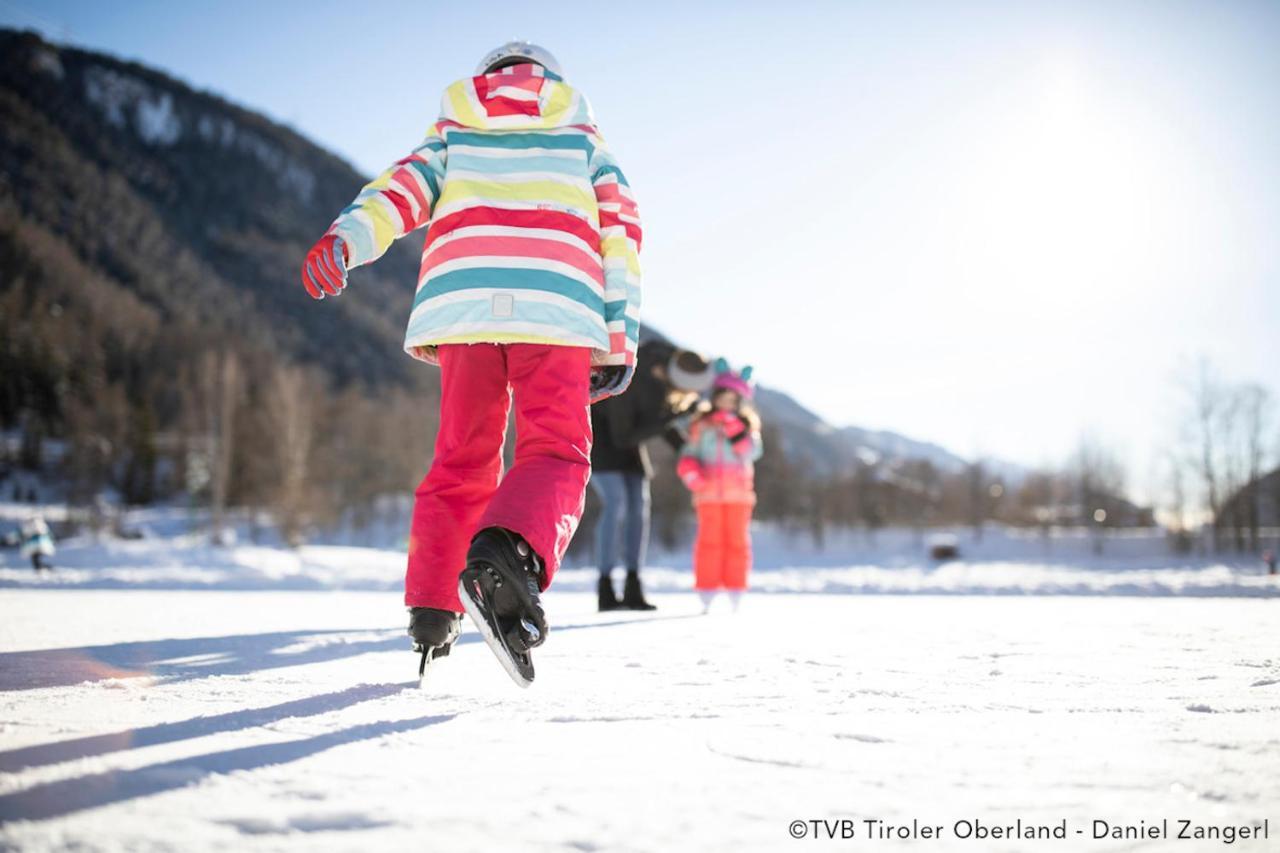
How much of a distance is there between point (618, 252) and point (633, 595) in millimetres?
3168

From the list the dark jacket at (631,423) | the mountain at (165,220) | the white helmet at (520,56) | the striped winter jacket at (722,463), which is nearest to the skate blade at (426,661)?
the white helmet at (520,56)

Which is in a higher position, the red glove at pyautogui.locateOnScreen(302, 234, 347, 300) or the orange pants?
the red glove at pyautogui.locateOnScreen(302, 234, 347, 300)

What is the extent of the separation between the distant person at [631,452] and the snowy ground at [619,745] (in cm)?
240

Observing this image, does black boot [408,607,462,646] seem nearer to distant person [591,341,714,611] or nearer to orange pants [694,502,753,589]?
distant person [591,341,714,611]

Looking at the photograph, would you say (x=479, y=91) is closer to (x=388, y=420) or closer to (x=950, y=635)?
(x=950, y=635)

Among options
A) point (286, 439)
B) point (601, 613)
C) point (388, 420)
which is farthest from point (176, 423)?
point (601, 613)

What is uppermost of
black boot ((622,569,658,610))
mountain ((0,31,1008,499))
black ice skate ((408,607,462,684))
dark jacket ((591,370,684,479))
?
mountain ((0,31,1008,499))

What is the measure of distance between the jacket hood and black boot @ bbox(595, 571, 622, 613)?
3232 millimetres

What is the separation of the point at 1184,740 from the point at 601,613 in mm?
3513

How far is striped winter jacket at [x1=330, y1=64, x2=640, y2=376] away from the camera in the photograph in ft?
6.66

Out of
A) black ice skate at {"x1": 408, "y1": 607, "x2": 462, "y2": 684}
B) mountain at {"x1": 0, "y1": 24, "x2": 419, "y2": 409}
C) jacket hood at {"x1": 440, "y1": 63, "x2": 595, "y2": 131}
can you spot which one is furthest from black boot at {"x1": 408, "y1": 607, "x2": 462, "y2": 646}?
mountain at {"x1": 0, "y1": 24, "x2": 419, "y2": 409}

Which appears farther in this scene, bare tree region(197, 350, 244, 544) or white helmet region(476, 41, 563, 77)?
bare tree region(197, 350, 244, 544)

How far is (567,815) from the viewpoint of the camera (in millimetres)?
914

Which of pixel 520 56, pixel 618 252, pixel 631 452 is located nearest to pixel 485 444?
pixel 618 252
